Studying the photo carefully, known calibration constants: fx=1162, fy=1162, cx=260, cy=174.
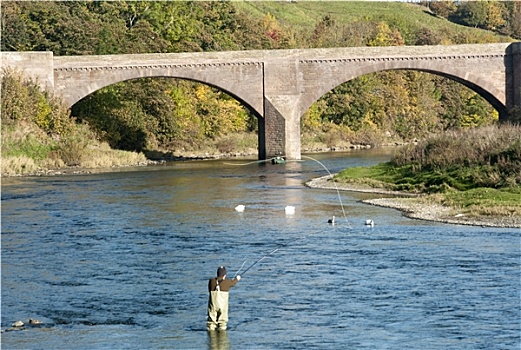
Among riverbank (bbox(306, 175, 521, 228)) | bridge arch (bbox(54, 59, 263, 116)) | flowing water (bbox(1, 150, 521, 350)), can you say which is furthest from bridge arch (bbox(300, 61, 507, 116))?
flowing water (bbox(1, 150, 521, 350))

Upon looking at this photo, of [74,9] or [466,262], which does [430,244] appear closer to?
[466,262]

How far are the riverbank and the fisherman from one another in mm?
16065

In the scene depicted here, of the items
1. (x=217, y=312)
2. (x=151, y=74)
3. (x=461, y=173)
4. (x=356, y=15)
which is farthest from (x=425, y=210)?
(x=356, y=15)

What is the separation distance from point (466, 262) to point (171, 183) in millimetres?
28846

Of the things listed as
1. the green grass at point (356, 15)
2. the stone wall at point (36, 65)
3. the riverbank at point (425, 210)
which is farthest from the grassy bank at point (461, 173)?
Result: the green grass at point (356, 15)

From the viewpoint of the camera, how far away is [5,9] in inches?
3679

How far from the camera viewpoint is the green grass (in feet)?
495

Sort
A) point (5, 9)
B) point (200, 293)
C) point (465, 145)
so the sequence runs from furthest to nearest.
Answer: point (5, 9), point (465, 145), point (200, 293)

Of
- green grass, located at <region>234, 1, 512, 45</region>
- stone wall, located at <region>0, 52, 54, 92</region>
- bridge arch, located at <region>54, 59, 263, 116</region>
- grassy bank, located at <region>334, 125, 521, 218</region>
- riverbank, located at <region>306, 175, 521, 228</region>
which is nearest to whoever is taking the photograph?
riverbank, located at <region>306, 175, 521, 228</region>

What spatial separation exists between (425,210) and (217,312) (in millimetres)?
20025

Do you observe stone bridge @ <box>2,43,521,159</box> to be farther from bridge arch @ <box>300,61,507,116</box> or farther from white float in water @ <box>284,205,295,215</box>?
white float in water @ <box>284,205,295,215</box>

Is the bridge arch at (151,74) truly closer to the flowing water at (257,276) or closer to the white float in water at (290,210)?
the flowing water at (257,276)

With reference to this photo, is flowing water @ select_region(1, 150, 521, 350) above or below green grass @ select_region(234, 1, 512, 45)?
below

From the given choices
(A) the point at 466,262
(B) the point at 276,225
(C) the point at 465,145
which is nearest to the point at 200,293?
(A) the point at 466,262
